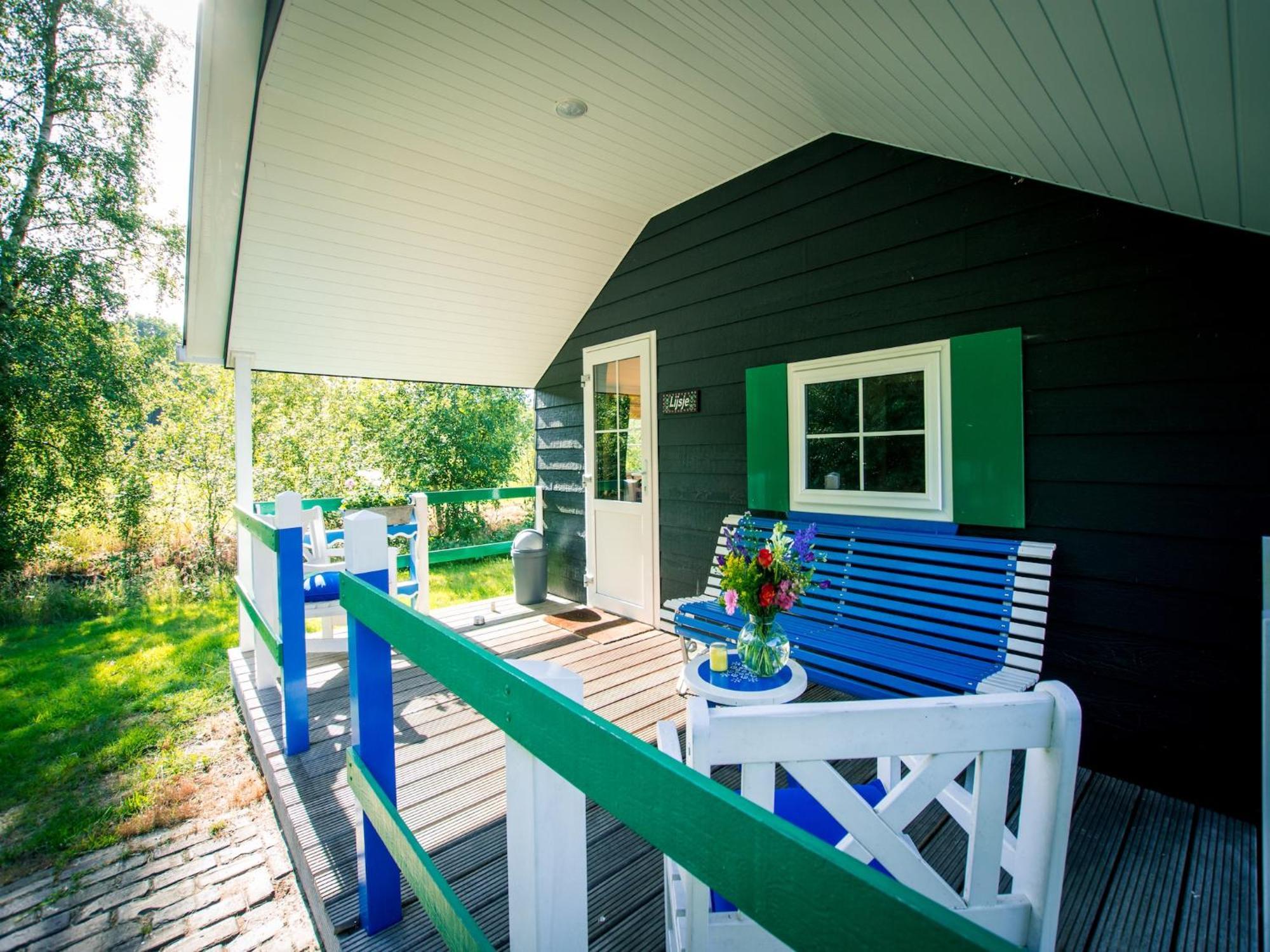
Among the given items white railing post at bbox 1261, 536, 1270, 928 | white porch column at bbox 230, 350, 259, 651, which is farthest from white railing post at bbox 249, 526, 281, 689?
white railing post at bbox 1261, 536, 1270, 928

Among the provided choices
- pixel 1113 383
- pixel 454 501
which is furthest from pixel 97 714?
pixel 1113 383

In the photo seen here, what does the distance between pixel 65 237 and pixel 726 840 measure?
876cm

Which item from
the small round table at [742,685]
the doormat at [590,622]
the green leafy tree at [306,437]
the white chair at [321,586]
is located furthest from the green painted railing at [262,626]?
the green leafy tree at [306,437]

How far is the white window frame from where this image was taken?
2652 mm

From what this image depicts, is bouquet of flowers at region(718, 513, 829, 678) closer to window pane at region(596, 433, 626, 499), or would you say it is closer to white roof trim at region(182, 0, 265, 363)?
window pane at region(596, 433, 626, 499)

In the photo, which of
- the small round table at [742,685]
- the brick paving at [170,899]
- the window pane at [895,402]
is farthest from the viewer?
the window pane at [895,402]

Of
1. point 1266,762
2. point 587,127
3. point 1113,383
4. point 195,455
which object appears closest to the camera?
point 1266,762

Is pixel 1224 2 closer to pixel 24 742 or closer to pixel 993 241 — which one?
pixel 993 241

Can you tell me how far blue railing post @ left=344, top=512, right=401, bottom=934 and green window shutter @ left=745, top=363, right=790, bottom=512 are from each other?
2.38 meters

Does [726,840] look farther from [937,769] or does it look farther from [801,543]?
[801,543]

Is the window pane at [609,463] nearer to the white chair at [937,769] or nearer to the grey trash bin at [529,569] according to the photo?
the grey trash bin at [529,569]

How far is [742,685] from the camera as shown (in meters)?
2.04

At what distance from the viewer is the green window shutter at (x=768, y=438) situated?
3293mm

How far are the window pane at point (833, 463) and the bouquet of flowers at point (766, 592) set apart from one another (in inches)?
41.1
